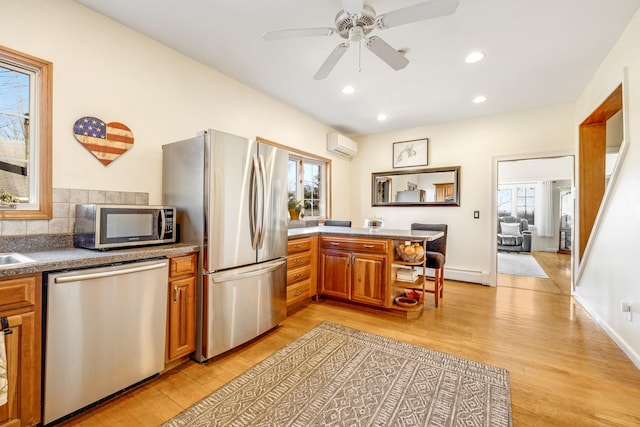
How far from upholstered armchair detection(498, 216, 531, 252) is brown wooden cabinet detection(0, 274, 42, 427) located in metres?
8.84

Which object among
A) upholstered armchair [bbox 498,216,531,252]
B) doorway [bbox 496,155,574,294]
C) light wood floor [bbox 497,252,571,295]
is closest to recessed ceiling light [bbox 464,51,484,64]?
light wood floor [bbox 497,252,571,295]

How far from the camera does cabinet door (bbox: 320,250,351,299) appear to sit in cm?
329

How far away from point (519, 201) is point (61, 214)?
1039cm

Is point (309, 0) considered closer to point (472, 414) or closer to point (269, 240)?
point (269, 240)

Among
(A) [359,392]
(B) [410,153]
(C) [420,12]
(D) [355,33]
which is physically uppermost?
(D) [355,33]

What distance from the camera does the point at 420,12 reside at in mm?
1617

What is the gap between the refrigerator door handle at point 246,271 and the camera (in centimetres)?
212

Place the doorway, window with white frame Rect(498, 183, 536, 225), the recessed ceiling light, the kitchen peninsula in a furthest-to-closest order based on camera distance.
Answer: window with white frame Rect(498, 183, 536, 225), the doorway, the kitchen peninsula, the recessed ceiling light

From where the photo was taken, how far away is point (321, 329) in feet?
8.81

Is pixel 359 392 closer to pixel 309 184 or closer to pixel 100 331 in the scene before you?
pixel 100 331

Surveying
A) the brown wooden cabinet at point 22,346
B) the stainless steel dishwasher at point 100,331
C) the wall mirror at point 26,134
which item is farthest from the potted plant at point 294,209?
the brown wooden cabinet at point 22,346

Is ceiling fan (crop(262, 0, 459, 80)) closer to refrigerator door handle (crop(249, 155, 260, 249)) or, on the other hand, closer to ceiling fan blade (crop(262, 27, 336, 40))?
ceiling fan blade (crop(262, 27, 336, 40))

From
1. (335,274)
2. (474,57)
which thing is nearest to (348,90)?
(474,57)

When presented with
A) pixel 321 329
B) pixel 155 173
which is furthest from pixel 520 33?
pixel 155 173
